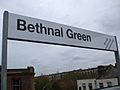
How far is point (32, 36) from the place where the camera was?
4465 millimetres

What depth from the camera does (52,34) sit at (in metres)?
4.88

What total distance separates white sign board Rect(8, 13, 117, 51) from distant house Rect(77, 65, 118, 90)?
2295 cm

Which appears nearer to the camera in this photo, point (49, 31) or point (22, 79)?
point (49, 31)

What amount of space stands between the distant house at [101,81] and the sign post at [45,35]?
22919 millimetres

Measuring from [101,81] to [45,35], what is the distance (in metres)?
27.6

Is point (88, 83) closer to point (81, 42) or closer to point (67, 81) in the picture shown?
point (67, 81)

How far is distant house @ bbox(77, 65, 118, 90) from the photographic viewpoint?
28.9 meters

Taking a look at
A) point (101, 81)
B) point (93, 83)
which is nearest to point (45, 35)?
point (101, 81)

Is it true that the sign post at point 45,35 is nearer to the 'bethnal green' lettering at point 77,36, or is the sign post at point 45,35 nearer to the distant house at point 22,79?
the 'bethnal green' lettering at point 77,36

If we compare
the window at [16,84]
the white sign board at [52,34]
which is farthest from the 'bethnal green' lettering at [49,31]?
the window at [16,84]

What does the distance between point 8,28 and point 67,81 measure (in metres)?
36.1

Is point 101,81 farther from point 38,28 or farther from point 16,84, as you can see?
point 38,28

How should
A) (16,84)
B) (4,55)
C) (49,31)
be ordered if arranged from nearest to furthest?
(4,55) → (49,31) → (16,84)

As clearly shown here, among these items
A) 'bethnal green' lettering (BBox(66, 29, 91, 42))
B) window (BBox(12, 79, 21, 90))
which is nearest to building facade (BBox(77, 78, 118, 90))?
window (BBox(12, 79, 21, 90))
